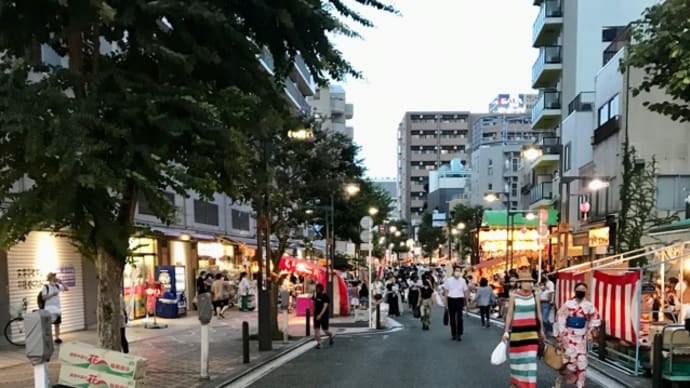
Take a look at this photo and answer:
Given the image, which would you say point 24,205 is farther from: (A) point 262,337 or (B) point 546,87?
(B) point 546,87

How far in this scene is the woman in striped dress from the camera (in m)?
7.80

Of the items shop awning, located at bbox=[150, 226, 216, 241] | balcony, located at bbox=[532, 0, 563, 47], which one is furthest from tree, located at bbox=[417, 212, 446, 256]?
shop awning, located at bbox=[150, 226, 216, 241]

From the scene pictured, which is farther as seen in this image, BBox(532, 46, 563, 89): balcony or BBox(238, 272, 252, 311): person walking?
BBox(532, 46, 563, 89): balcony

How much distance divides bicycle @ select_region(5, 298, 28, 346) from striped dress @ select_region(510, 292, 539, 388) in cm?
1144

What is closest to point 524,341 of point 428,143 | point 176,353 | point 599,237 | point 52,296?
point 176,353

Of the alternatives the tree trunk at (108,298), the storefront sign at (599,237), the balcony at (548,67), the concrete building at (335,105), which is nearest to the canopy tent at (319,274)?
the storefront sign at (599,237)

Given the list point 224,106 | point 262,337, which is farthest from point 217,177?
point 262,337

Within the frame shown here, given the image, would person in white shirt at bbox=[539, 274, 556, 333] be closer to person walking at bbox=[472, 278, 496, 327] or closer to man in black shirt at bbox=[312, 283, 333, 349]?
person walking at bbox=[472, 278, 496, 327]

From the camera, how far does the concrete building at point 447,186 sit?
10406 cm

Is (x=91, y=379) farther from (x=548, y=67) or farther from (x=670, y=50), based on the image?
(x=548, y=67)

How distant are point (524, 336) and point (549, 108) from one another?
1401 inches

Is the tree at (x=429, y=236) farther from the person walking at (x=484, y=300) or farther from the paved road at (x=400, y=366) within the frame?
the paved road at (x=400, y=366)

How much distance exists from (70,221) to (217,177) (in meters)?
1.99

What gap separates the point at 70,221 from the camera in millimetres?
7316
